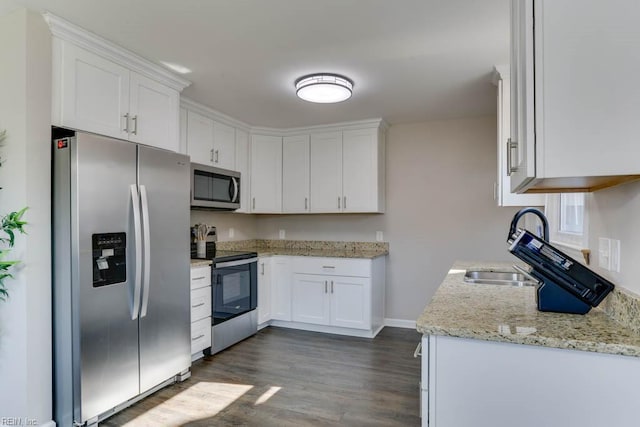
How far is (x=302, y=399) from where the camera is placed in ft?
8.53

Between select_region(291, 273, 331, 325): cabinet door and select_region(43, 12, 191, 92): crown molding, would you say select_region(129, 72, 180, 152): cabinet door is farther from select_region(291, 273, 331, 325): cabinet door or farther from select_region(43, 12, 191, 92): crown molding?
select_region(291, 273, 331, 325): cabinet door

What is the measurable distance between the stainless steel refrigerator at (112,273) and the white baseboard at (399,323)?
8.05 ft

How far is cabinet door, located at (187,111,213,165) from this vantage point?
11.6ft

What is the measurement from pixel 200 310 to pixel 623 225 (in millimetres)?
2899

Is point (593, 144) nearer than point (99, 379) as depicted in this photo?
Yes

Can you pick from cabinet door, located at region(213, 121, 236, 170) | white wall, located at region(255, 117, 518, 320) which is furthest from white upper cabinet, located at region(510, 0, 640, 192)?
cabinet door, located at region(213, 121, 236, 170)

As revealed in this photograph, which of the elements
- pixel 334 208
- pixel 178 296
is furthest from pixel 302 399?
pixel 334 208

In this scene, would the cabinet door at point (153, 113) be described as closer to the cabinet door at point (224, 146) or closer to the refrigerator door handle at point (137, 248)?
the refrigerator door handle at point (137, 248)

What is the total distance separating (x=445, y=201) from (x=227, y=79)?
263cm

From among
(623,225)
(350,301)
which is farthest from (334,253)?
(623,225)

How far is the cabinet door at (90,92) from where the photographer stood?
2.17 meters

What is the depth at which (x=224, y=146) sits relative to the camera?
4.01 meters

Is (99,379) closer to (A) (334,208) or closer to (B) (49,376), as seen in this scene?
(B) (49,376)

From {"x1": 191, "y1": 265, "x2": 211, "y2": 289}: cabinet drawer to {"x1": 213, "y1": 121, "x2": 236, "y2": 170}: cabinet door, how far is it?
1.17m
